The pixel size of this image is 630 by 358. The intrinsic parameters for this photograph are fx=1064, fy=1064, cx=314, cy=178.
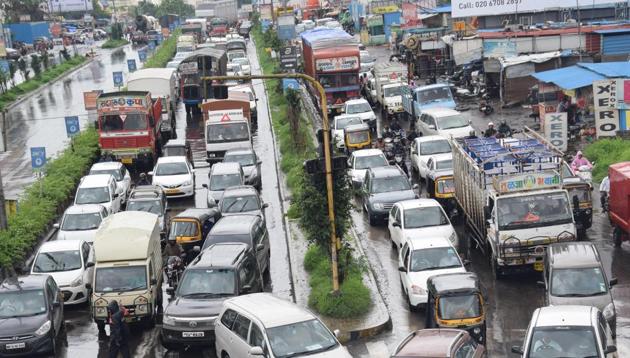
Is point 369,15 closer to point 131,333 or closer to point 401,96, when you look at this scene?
point 401,96

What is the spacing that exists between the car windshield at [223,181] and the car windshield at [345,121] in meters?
10.3

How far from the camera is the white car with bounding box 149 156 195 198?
120 ft

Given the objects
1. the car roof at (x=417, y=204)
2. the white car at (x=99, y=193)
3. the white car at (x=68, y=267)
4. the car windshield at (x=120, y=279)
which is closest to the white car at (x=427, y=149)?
the car roof at (x=417, y=204)

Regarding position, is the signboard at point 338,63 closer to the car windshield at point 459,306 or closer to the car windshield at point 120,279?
the car windshield at point 120,279

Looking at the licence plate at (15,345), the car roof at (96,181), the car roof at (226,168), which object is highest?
the licence plate at (15,345)

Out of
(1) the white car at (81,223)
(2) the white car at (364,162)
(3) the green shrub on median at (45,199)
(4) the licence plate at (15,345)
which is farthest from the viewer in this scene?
(2) the white car at (364,162)

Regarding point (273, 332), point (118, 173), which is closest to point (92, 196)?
point (118, 173)

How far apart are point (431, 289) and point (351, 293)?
284cm

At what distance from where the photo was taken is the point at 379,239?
30.0 m

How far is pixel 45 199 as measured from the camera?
1373 inches

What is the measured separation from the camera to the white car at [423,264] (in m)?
22.6

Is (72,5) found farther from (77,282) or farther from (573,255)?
(573,255)

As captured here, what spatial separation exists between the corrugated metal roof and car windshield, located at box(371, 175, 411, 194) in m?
12.0

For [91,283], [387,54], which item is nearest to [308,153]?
[91,283]
